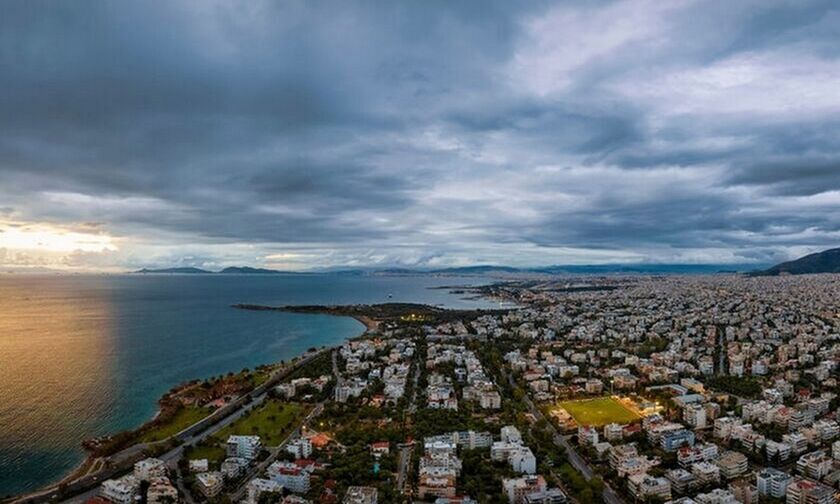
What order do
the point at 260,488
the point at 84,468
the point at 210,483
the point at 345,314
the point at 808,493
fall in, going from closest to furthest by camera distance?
1. the point at 808,493
2. the point at 260,488
3. the point at 210,483
4. the point at 84,468
5. the point at 345,314

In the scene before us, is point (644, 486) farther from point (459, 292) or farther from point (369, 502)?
point (459, 292)

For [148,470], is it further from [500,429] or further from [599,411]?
[599,411]

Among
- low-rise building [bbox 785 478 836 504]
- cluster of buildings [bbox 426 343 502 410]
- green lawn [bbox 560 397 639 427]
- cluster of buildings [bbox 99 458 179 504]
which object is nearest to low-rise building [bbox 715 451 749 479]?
low-rise building [bbox 785 478 836 504]

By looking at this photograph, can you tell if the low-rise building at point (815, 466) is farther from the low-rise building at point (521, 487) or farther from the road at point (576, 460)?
the low-rise building at point (521, 487)

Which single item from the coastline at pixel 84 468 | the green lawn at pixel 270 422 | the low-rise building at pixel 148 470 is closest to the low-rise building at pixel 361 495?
the low-rise building at pixel 148 470

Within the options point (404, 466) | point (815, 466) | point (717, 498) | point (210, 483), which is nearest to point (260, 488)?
point (210, 483)

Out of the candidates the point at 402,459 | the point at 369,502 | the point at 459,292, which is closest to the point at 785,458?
the point at 402,459
